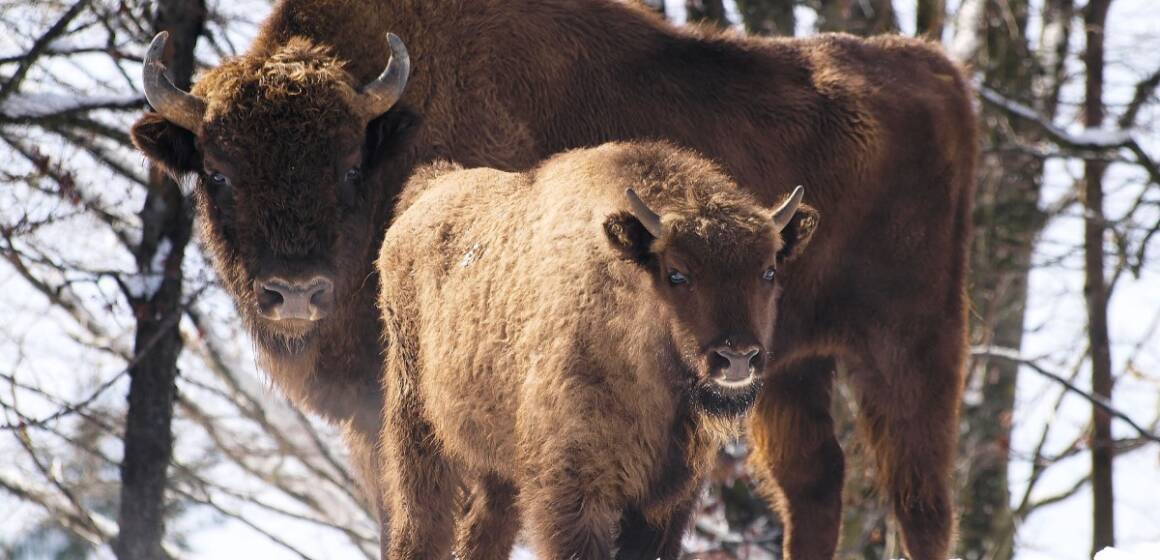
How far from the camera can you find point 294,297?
6.04 meters

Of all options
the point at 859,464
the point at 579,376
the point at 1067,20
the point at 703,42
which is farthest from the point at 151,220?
the point at 1067,20

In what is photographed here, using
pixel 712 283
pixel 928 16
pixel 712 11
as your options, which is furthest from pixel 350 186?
pixel 928 16

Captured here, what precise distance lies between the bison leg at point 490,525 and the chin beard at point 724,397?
120 centimetres

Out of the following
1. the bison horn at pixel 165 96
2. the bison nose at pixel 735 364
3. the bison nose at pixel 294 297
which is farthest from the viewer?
the bison horn at pixel 165 96

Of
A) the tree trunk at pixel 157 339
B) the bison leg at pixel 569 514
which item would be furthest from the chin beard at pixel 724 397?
the tree trunk at pixel 157 339

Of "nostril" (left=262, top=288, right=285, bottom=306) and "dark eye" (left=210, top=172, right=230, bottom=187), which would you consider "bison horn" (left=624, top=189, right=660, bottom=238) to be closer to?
"nostril" (left=262, top=288, right=285, bottom=306)

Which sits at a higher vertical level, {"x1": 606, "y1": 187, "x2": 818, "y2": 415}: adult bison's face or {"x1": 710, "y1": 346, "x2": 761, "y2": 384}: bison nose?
{"x1": 606, "y1": 187, "x2": 818, "y2": 415}: adult bison's face

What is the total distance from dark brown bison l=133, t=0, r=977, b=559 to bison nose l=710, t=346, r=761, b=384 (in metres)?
2.41

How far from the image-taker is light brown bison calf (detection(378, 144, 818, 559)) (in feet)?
15.4

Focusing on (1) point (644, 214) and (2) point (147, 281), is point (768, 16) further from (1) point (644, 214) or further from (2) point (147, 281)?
(1) point (644, 214)

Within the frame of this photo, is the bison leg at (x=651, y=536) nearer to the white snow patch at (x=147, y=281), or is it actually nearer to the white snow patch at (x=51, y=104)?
the white snow patch at (x=147, y=281)

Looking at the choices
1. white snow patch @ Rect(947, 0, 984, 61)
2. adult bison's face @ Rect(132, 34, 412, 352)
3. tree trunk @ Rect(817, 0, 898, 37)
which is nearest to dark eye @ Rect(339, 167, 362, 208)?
adult bison's face @ Rect(132, 34, 412, 352)

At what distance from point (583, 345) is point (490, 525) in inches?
47.0

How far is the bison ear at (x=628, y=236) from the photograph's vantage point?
472 cm
